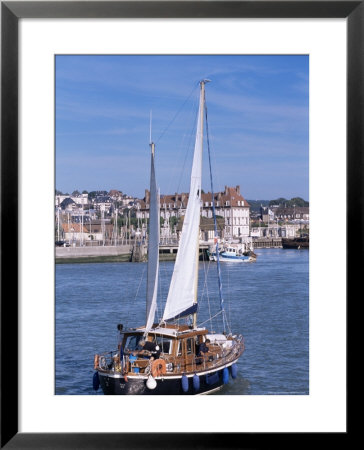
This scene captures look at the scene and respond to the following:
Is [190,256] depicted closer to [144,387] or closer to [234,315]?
[144,387]

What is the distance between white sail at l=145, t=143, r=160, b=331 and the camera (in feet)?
25.1

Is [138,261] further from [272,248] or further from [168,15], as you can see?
[168,15]

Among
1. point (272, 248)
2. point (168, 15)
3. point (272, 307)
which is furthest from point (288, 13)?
point (272, 248)

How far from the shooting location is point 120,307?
48.6ft

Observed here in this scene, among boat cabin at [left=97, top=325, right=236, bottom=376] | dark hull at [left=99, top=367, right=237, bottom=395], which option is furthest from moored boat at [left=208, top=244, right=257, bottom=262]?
dark hull at [left=99, top=367, right=237, bottom=395]

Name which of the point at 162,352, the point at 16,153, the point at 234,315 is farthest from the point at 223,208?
the point at 16,153

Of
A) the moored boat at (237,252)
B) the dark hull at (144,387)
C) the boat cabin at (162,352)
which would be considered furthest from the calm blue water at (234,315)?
the moored boat at (237,252)

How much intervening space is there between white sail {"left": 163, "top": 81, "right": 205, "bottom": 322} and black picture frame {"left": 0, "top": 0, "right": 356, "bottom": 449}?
2.85 meters

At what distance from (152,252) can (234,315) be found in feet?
25.8

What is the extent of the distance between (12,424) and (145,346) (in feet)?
8.46

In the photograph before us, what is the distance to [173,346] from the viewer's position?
7629mm

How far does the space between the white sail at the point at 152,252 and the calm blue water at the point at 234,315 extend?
1094 mm

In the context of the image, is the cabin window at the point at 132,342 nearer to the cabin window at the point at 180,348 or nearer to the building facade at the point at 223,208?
the cabin window at the point at 180,348

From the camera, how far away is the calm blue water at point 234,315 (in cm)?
860
